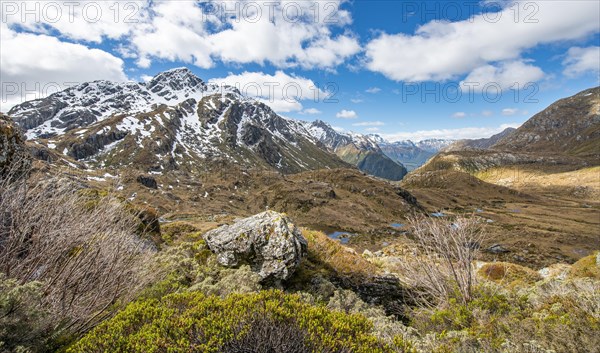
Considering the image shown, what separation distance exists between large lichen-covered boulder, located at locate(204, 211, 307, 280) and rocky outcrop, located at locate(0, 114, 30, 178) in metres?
7.70

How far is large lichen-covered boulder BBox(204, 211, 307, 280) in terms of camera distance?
444 inches

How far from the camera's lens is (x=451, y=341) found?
22.6ft

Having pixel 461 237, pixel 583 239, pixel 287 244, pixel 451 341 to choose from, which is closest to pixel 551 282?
pixel 461 237

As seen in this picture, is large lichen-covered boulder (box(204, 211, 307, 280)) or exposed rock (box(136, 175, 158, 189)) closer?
large lichen-covered boulder (box(204, 211, 307, 280))

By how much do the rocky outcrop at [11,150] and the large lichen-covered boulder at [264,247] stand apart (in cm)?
770

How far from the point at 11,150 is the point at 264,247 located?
10338 mm

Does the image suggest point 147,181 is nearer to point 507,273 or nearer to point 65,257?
point 65,257

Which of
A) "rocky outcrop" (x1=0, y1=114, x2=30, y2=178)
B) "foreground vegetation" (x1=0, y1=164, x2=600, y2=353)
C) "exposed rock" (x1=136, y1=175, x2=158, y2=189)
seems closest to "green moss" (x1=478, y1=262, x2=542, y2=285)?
"foreground vegetation" (x1=0, y1=164, x2=600, y2=353)

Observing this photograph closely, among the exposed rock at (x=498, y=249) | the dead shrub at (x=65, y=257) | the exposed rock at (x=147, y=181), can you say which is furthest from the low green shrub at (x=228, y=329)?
A: the exposed rock at (x=147, y=181)

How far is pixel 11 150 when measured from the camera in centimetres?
1057

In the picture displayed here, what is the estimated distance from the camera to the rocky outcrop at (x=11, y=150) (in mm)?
10047

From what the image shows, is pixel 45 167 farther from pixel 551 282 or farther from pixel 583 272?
pixel 583 272

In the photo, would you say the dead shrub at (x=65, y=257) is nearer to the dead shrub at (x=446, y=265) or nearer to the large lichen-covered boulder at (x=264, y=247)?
the large lichen-covered boulder at (x=264, y=247)

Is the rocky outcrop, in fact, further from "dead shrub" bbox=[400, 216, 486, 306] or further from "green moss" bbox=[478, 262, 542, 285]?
"green moss" bbox=[478, 262, 542, 285]
